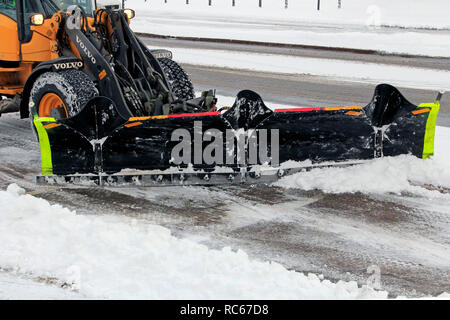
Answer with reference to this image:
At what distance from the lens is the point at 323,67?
15992 mm

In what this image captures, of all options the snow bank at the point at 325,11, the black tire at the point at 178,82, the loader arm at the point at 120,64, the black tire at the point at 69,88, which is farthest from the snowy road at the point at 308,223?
the snow bank at the point at 325,11

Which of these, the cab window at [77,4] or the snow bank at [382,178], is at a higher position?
the cab window at [77,4]

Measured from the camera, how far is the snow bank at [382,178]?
251 inches

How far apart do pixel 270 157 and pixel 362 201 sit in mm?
991

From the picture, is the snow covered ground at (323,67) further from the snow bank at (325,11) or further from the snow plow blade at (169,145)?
the snow bank at (325,11)

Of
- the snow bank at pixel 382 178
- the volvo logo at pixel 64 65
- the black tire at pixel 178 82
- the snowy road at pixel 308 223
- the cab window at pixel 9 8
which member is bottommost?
the snowy road at pixel 308 223

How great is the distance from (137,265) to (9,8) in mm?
4975

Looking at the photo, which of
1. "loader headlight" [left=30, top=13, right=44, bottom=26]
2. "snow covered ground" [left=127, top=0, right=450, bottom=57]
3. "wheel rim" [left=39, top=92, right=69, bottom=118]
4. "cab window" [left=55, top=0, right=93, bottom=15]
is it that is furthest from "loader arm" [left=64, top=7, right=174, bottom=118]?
"snow covered ground" [left=127, top=0, right=450, bottom=57]

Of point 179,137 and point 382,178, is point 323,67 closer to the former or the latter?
point 382,178

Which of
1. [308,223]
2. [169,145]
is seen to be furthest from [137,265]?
[169,145]

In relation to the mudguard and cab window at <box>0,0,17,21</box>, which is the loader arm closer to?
the mudguard

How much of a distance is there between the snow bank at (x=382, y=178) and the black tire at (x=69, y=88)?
7.41 feet

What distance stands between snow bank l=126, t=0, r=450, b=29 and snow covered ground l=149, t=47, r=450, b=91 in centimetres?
1000

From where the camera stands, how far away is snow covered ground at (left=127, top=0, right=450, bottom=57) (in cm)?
2088
